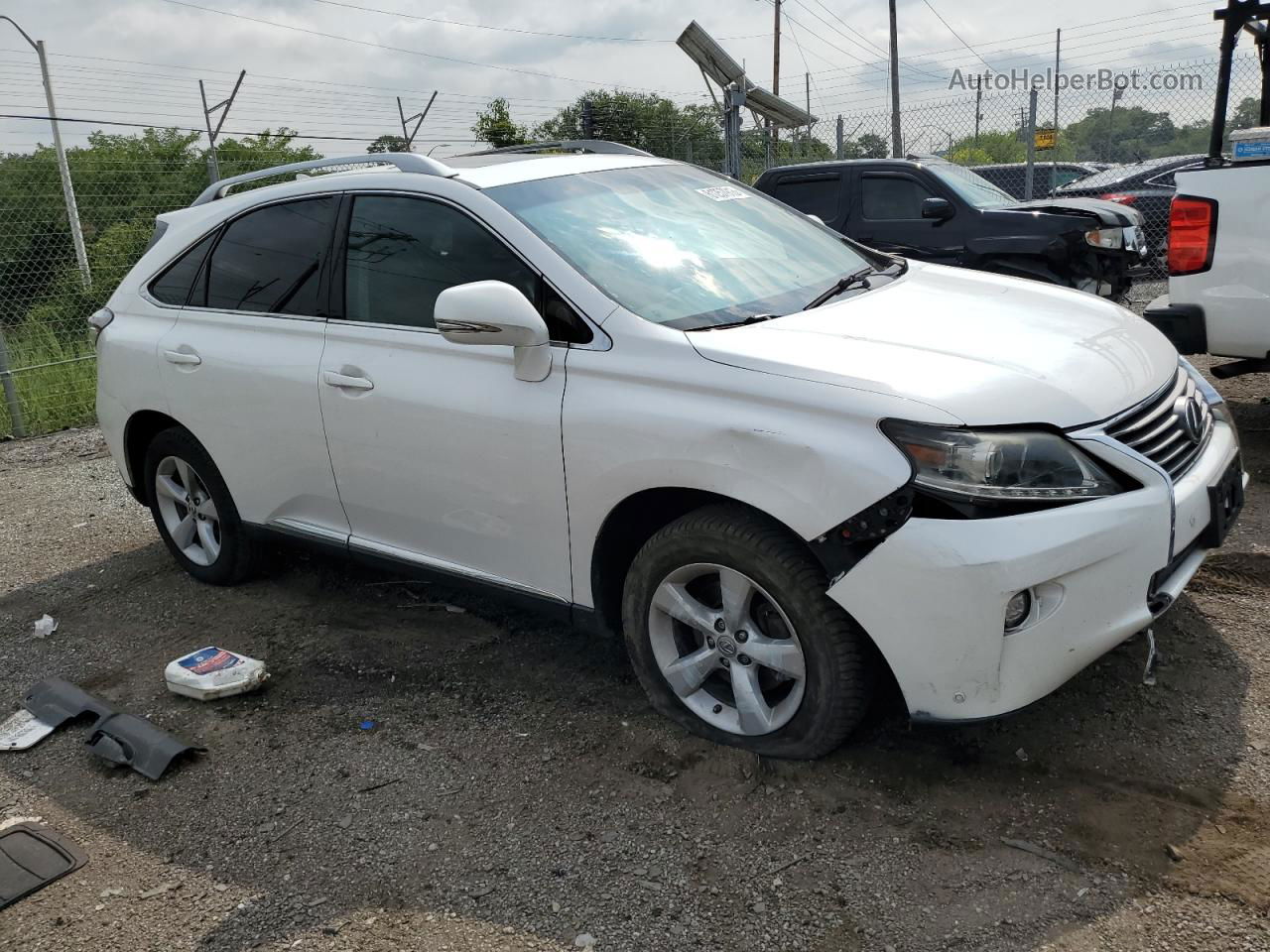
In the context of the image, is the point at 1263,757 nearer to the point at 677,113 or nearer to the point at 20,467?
the point at 20,467

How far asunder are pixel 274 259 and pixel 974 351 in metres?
2.72

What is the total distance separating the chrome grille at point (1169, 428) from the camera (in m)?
2.83

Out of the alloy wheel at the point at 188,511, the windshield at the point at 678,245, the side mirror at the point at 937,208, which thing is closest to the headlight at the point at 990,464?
the windshield at the point at 678,245

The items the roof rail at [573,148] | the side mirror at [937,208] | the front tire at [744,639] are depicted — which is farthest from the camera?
the side mirror at [937,208]

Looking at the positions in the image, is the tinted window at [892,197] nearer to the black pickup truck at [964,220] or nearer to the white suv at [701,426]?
the black pickup truck at [964,220]

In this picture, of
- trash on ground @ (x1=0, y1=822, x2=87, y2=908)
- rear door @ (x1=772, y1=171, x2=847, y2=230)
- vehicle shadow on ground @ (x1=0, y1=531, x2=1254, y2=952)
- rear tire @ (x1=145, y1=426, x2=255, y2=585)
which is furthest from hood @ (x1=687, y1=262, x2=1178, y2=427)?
rear door @ (x1=772, y1=171, x2=847, y2=230)

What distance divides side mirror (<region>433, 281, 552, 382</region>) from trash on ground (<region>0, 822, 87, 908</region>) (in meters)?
1.84

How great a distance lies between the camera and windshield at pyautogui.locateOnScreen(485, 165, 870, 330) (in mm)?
3299

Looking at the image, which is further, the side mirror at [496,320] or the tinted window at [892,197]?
the tinted window at [892,197]

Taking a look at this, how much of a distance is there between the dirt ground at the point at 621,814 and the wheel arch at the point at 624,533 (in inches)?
16.4

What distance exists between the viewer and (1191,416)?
3154 mm

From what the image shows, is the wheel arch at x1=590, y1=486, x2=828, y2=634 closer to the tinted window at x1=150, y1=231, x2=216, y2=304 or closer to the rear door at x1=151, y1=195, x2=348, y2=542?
the rear door at x1=151, y1=195, x2=348, y2=542

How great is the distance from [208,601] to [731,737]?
2743 mm

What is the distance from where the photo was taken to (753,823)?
288cm
